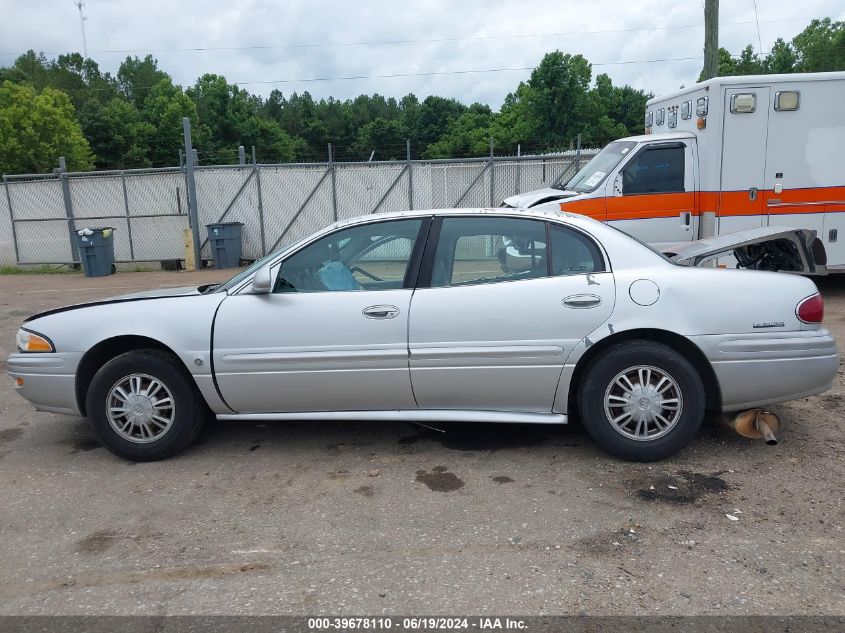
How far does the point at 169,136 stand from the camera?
197 ft

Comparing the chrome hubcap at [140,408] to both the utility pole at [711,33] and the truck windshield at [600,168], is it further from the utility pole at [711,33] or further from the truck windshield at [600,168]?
the utility pole at [711,33]

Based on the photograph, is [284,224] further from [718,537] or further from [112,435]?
[718,537]

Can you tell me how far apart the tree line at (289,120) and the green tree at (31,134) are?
2.4 inches

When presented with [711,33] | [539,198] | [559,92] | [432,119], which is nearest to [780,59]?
[559,92]

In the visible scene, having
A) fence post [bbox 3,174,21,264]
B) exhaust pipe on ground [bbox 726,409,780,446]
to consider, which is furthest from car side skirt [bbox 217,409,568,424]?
fence post [bbox 3,174,21,264]

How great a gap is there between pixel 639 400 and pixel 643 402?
0.08ft

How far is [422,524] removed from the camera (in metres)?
3.76

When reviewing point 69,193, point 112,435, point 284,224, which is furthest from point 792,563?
point 69,193

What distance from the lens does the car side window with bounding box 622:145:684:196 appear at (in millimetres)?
9422

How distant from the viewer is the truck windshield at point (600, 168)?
9.49m

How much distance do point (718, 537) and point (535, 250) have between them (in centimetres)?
192

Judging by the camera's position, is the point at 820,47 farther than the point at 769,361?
Yes

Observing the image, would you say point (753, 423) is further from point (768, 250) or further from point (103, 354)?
point (103, 354)

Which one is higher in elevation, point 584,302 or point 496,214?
point 496,214
